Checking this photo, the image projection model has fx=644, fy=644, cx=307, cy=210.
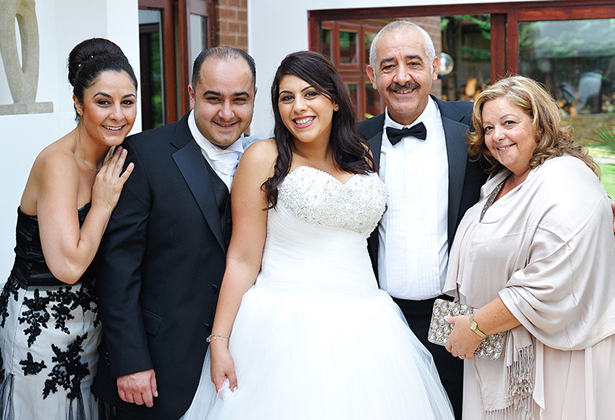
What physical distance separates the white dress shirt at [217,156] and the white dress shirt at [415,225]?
2.35ft

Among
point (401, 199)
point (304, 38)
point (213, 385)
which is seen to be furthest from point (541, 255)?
point (304, 38)

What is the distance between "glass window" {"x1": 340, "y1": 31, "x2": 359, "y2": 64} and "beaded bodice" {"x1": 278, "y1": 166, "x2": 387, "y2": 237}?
408 cm

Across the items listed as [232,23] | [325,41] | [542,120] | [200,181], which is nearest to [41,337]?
[200,181]

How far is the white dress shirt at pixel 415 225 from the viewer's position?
2.80 metres

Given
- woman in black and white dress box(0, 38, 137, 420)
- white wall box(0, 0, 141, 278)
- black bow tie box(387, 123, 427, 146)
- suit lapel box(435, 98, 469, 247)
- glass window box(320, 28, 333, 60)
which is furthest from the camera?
glass window box(320, 28, 333, 60)

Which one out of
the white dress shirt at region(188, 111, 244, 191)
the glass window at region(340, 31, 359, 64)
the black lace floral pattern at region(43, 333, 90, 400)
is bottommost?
the black lace floral pattern at region(43, 333, 90, 400)

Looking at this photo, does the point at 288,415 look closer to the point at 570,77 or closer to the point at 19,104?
the point at 19,104

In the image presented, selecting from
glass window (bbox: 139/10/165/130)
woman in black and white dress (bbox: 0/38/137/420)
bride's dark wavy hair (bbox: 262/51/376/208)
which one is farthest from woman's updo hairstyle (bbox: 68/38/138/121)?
glass window (bbox: 139/10/165/130)

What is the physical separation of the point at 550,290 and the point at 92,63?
1873 mm

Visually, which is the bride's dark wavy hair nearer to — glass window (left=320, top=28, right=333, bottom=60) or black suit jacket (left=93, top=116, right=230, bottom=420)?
black suit jacket (left=93, top=116, right=230, bottom=420)

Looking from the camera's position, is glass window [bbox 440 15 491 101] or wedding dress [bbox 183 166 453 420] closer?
wedding dress [bbox 183 166 453 420]

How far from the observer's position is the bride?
2256 mm

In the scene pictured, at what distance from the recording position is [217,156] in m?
2.54

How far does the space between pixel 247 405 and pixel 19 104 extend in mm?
2346
